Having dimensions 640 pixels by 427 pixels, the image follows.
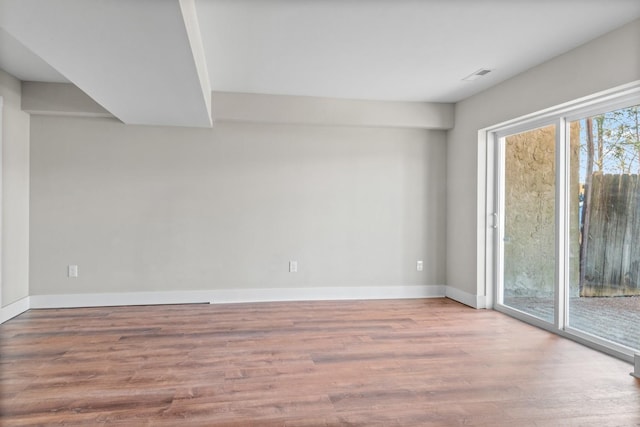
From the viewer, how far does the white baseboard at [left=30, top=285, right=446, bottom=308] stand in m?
4.68

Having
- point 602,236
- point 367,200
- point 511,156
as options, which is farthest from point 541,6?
point 367,200

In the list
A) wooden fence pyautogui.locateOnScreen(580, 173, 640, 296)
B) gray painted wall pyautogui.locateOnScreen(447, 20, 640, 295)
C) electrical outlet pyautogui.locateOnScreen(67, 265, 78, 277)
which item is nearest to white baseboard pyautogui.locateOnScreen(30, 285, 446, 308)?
electrical outlet pyautogui.locateOnScreen(67, 265, 78, 277)

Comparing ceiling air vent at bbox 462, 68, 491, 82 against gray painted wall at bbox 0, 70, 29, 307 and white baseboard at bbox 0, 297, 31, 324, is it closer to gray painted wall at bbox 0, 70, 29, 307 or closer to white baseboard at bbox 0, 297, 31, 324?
gray painted wall at bbox 0, 70, 29, 307

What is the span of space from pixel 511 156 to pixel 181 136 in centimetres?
382

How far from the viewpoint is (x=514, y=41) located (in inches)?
126

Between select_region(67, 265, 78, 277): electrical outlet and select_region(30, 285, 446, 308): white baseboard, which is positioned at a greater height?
select_region(67, 265, 78, 277): electrical outlet

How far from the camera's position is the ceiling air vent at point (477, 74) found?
392 cm

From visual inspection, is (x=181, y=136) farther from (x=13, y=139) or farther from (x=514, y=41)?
(x=514, y=41)

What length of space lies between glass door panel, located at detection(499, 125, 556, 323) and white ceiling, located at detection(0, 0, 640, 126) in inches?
30.7

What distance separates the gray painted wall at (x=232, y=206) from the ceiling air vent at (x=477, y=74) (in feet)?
4.24

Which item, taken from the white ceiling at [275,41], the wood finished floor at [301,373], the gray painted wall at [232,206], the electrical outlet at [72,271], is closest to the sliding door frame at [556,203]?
the wood finished floor at [301,373]

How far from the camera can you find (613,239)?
3.27 m

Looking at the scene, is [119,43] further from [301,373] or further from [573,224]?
[573,224]

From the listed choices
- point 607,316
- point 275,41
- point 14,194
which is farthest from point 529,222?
point 14,194
